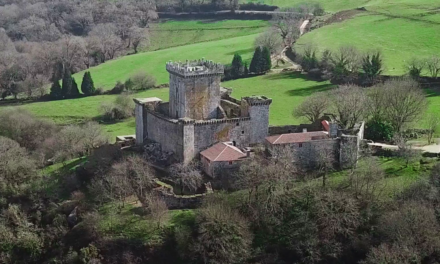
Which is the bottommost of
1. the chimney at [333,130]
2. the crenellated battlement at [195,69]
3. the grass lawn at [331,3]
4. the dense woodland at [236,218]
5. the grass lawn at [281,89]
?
the dense woodland at [236,218]

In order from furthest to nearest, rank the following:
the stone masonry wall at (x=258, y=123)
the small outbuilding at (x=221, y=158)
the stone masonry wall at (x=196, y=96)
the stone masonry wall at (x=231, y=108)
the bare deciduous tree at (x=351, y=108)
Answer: the bare deciduous tree at (x=351, y=108), the stone masonry wall at (x=231, y=108), the stone masonry wall at (x=196, y=96), the stone masonry wall at (x=258, y=123), the small outbuilding at (x=221, y=158)

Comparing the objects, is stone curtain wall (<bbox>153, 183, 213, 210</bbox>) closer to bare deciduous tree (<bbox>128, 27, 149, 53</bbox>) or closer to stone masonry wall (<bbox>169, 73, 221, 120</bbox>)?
stone masonry wall (<bbox>169, 73, 221, 120</bbox>)

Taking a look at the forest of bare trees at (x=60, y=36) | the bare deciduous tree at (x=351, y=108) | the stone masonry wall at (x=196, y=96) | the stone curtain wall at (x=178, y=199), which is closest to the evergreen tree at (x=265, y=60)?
the forest of bare trees at (x=60, y=36)

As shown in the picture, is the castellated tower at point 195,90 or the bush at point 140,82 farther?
the bush at point 140,82

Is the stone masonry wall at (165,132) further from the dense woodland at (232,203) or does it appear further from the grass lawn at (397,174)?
the grass lawn at (397,174)

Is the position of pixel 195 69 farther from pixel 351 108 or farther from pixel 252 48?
pixel 252 48

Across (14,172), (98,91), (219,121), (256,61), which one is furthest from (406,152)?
(98,91)

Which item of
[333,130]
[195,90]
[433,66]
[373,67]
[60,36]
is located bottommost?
[60,36]
